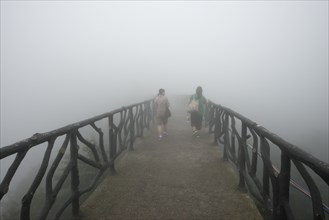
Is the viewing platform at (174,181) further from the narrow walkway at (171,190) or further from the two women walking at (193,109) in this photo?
the two women walking at (193,109)

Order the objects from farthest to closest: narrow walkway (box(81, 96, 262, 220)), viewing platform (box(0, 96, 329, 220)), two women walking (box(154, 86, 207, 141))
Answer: two women walking (box(154, 86, 207, 141)) → narrow walkway (box(81, 96, 262, 220)) → viewing platform (box(0, 96, 329, 220))

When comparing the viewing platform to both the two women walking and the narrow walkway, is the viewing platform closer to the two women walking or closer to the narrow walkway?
the narrow walkway

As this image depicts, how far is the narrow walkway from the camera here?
380 cm

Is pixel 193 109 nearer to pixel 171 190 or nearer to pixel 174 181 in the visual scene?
pixel 174 181

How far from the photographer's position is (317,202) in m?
2.06

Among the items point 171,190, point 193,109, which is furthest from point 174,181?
point 193,109

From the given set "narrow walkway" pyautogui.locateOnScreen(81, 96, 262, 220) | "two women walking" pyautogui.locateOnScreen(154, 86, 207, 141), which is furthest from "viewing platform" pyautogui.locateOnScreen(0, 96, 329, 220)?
"two women walking" pyautogui.locateOnScreen(154, 86, 207, 141)

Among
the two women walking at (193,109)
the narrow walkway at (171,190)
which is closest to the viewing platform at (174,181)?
the narrow walkway at (171,190)

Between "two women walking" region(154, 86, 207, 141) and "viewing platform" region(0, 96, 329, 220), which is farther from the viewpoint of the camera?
"two women walking" region(154, 86, 207, 141)

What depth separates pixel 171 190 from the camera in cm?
457

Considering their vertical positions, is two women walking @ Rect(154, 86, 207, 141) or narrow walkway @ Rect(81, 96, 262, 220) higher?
two women walking @ Rect(154, 86, 207, 141)

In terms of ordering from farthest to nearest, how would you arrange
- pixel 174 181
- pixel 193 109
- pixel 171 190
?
pixel 193 109 < pixel 174 181 < pixel 171 190

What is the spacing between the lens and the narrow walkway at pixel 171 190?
3.80 meters

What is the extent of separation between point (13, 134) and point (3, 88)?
2691 inches
